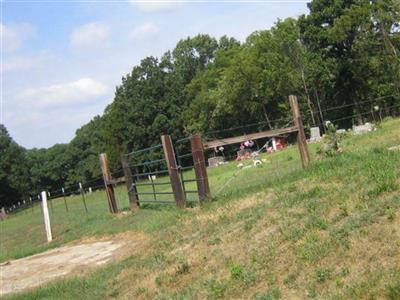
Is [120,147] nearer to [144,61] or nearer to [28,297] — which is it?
[144,61]

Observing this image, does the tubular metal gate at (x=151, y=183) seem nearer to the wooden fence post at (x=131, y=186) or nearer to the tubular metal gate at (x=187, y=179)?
the wooden fence post at (x=131, y=186)

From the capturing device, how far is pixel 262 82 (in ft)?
183

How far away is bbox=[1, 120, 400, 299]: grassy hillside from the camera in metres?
4.92

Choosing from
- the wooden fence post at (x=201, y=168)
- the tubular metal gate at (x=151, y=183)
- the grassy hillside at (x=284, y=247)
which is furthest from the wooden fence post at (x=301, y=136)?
the tubular metal gate at (x=151, y=183)

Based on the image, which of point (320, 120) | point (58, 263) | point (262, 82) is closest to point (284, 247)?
point (58, 263)

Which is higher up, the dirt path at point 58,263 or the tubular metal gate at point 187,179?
the tubular metal gate at point 187,179

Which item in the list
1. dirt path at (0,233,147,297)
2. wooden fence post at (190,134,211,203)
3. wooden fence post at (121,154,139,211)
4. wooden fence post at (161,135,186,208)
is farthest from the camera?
wooden fence post at (121,154,139,211)

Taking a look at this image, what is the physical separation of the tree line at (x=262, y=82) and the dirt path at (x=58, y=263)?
24.3 metres

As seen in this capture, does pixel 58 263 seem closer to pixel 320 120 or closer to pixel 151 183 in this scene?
pixel 151 183

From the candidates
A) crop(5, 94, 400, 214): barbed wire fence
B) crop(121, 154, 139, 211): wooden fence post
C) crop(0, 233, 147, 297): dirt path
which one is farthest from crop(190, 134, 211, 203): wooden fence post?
crop(5, 94, 400, 214): barbed wire fence

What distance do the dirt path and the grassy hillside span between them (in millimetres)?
1030

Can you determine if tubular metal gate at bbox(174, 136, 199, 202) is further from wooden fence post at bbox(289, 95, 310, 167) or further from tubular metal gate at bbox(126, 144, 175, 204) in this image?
wooden fence post at bbox(289, 95, 310, 167)

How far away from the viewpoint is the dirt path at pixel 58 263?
10.4 metres

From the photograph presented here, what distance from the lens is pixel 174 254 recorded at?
786 cm
